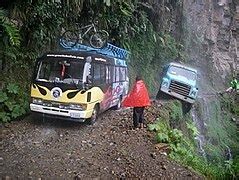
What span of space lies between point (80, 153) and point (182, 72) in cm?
1112

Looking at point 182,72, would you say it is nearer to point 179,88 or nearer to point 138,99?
point 179,88

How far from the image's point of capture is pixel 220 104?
31.6 metres

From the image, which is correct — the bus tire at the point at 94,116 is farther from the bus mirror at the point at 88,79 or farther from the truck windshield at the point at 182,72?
the truck windshield at the point at 182,72

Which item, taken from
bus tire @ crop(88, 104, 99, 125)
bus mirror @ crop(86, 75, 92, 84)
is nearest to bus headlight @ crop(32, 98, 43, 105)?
bus mirror @ crop(86, 75, 92, 84)

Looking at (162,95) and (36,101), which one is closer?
(36,101)

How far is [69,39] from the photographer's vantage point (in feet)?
47.6

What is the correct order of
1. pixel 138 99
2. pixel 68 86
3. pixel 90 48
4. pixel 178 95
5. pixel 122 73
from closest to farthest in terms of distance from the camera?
pixel 68 86 < pixel 138 99 < pixel 90 48 < pixel 122 73 < pixel 178 95

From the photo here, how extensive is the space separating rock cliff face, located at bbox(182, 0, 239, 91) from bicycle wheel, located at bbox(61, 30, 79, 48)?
1927 cm

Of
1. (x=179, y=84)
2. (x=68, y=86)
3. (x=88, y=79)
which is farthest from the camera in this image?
(x=179, y=84)

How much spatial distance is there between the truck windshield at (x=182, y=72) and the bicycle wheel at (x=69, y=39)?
6.22m

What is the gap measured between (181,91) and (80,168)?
36.7 ft

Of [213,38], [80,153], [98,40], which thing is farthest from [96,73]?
[213,38]

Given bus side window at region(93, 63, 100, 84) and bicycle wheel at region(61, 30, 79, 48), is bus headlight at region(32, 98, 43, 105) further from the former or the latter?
bicycle wheel at region(61, 30, 79, 48)

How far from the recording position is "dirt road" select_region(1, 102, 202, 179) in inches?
314
